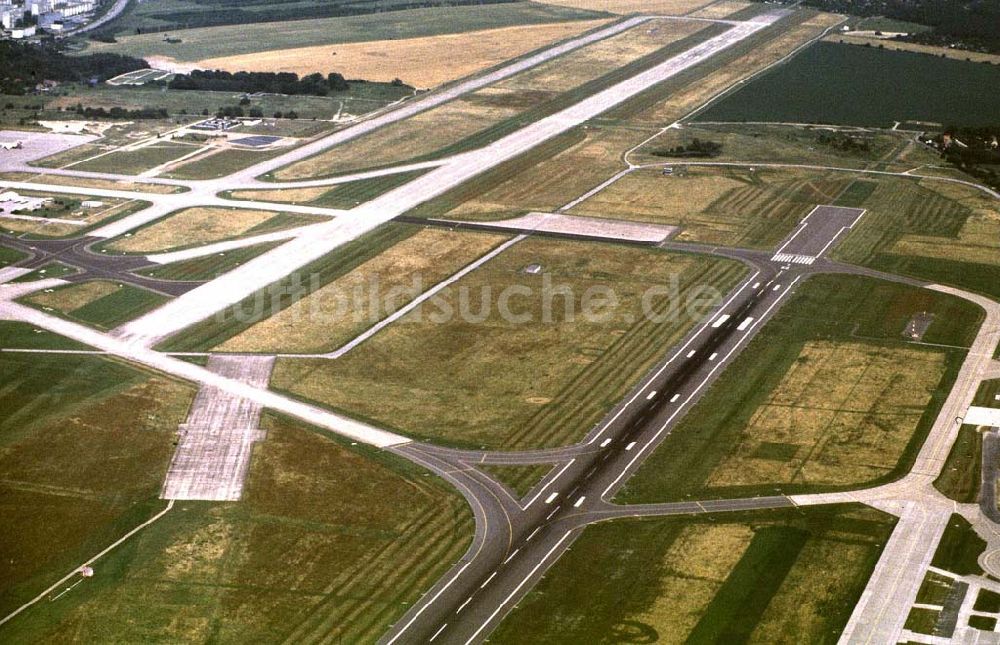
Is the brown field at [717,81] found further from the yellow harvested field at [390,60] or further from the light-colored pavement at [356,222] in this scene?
the yellow harvested field at [390,60]

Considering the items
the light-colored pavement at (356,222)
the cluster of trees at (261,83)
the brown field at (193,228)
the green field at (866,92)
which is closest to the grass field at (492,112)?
the light-colored pavement at (356,222)

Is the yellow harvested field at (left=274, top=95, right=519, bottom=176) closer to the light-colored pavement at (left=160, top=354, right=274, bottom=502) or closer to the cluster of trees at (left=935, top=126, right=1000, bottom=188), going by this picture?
the light-colored pavement at (left=160, top=354, right=274, bottom=502)

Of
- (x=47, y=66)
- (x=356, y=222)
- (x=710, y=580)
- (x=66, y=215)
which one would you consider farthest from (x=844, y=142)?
(x=47, y=66)

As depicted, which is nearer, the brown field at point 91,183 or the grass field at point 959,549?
the grass field at point 959,549

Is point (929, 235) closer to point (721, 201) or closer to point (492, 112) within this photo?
point (721, 201)

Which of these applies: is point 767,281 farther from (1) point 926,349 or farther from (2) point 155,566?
(2) point 155,566

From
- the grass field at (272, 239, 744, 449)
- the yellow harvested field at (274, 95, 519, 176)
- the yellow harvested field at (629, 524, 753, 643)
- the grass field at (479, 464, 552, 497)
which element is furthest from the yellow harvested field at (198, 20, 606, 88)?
the yellow harvested field at (629, 524, 753, 643)
